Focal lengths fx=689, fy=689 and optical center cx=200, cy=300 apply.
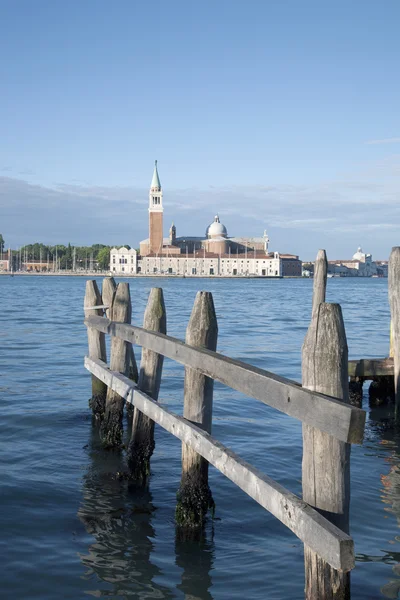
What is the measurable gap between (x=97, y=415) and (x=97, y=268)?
14478cm

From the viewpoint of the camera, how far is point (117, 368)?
6078mm

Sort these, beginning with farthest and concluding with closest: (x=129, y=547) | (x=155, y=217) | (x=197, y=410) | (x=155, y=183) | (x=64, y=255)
→ 1. (x=64, y=255)
2. (x=155, y=183)
3. (x=155, y=217)
4. (x=197, y=410)
5. (x=129, y=547)

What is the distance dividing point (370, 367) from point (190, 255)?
12651 cm

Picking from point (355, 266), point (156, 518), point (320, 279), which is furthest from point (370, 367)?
point (355, 266)

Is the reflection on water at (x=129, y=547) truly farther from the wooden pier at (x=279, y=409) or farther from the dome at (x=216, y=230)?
the dome at (x=216, y=230)

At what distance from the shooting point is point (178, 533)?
415cm

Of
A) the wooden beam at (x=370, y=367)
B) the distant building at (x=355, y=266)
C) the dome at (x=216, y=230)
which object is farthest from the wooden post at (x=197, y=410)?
the distant building at (x=355, y=266)

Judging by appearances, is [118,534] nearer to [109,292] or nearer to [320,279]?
[109,292]

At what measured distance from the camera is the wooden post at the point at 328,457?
2645mm

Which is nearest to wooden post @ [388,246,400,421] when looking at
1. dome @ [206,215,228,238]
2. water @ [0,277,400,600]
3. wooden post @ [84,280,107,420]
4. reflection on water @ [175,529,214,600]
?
water @ [0,277,400,600]

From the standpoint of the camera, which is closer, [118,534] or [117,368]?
[118,534]

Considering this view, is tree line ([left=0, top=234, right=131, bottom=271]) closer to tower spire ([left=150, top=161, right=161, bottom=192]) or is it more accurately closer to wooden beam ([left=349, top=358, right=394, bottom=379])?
tower spire ([left=150, top=161, right=161, bottom=192])

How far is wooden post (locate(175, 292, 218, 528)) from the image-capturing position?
162 inches

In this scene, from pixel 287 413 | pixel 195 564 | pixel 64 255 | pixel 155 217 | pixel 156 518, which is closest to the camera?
pixel 287 413
